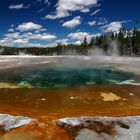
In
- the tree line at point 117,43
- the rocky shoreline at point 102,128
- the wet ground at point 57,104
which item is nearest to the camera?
the rocky shoreline at point 102,128

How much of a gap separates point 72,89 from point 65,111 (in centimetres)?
459

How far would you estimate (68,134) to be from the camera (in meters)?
8.01

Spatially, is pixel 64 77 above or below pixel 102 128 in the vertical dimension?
below

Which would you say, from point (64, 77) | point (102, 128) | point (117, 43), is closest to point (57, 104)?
point (102, 128)

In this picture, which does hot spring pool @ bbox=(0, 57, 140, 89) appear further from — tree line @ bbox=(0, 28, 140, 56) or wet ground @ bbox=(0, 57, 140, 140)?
tree line @ bbox=(0, 28, 140, 56)

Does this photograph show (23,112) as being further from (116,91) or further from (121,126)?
(116,91)

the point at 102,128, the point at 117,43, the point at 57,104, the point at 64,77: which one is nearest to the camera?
the point at 102,128

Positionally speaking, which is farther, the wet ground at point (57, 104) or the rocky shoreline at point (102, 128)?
the wet ground at point (57, 104)

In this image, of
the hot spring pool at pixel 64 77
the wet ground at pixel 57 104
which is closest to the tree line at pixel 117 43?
the hot spring pool at pixel 64 77

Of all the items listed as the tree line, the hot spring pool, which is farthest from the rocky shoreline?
the tree line

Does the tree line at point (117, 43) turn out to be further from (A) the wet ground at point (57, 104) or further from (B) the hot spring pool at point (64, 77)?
(A) the wet ground at point (57, 104)

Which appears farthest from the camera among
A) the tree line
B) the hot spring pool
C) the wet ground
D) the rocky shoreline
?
the tree line

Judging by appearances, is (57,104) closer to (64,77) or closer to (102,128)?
(102,128)

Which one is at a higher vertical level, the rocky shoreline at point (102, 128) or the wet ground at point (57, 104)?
the rocky shoreline at point (102, 128)
